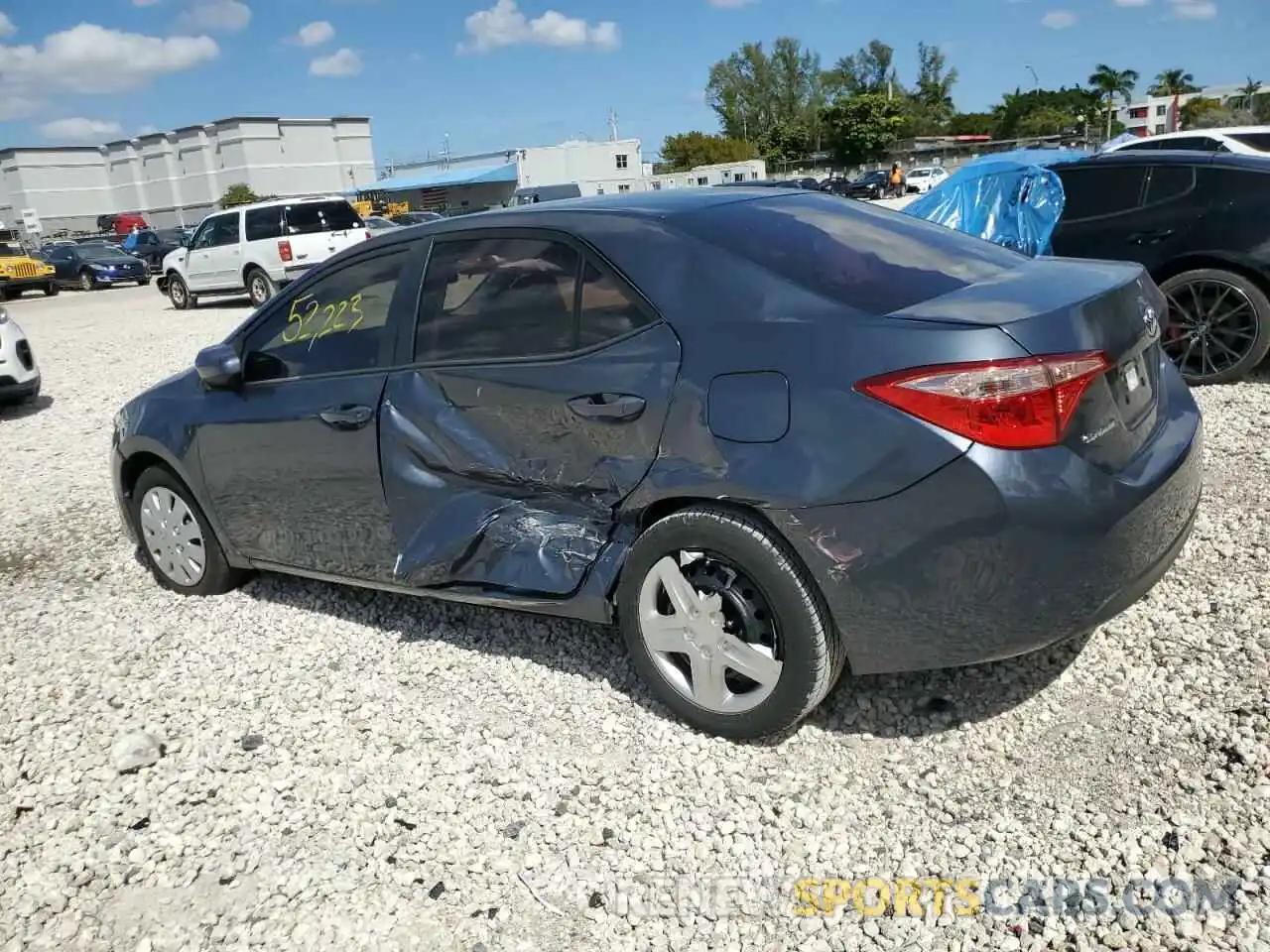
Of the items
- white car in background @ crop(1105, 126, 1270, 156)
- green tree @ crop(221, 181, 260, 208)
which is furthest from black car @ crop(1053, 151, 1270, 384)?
green tree @ crop(221, 181, 260, 208)

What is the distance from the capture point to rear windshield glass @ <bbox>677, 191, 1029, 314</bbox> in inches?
113

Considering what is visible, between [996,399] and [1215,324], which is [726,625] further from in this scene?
[1215,324]

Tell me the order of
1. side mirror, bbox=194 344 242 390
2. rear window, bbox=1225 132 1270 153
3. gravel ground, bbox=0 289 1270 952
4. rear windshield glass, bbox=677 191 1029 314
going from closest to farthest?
gravel ground, bbox=0 289 1270 952
rear windshield glass, bbox=677 191 1029 314
side mirror, bbox=194 344 242 390
rear window, bbox=1225 132 1270 153

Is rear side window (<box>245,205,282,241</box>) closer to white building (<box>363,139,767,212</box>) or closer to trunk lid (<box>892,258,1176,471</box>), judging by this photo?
trunk lid (<box>892,258,1176,471</box>)

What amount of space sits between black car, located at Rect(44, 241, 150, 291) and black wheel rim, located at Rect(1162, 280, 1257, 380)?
93.5 ft

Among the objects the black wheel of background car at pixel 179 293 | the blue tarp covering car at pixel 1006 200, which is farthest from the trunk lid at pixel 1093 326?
the black wheel of background car at pixel 179 293

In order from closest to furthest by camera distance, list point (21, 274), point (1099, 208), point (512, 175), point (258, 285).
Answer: point (1099, 208)
point (258, 285)
point (21, 274)
point (512, 175)

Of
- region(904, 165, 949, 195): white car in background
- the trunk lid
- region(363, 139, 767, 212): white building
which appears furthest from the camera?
region(363, 139, 767, 212): white building

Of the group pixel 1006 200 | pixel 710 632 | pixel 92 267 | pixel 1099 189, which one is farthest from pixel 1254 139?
pixel 92 267

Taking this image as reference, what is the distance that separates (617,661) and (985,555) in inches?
62.1

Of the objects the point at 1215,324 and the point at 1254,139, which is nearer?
the point at 1215,324

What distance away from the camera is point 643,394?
2.96 m

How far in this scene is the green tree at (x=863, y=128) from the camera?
83125mm

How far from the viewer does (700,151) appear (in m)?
91.3
